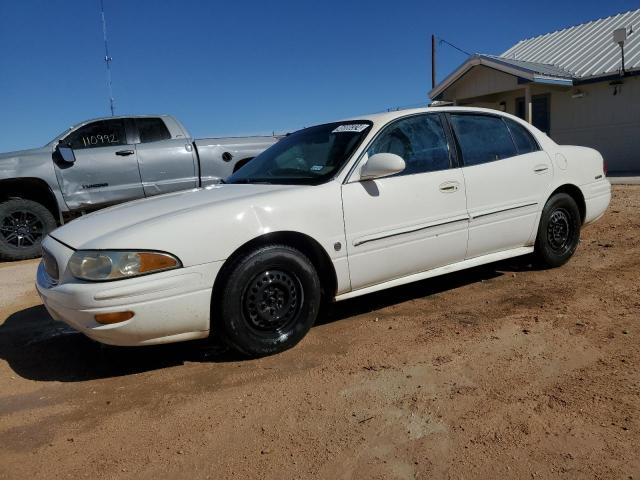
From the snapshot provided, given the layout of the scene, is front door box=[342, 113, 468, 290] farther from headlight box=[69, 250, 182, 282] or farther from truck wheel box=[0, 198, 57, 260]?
truck wheel box=[0, 198, 57, 260]

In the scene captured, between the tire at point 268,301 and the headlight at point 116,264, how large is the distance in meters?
0.41

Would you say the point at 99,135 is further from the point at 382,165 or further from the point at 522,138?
the point at 522,138

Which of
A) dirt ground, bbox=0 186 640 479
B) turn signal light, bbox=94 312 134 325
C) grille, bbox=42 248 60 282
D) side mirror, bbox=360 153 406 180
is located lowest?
dirt ground, bbox=0 186 640 479

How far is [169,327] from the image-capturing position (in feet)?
9.59

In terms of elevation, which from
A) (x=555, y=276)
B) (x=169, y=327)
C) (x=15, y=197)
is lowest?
(x=555, y=276)

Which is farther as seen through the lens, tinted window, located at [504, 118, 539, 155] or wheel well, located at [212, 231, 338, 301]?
tinted window, located at [504, 118, 539, 155]

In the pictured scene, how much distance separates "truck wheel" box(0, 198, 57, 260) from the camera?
6902mm

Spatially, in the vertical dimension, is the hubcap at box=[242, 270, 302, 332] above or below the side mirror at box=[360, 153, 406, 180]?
below

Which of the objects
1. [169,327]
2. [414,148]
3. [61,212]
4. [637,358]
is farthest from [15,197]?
[637,358]

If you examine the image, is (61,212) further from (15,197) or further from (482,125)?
(482,125)

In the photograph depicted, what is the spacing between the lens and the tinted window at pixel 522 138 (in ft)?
14.8

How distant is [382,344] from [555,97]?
49.3 feet

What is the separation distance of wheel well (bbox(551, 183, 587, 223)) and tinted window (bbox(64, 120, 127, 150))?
5.95 metres

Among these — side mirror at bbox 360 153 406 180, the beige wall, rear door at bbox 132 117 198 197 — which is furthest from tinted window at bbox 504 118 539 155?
the beige wall
